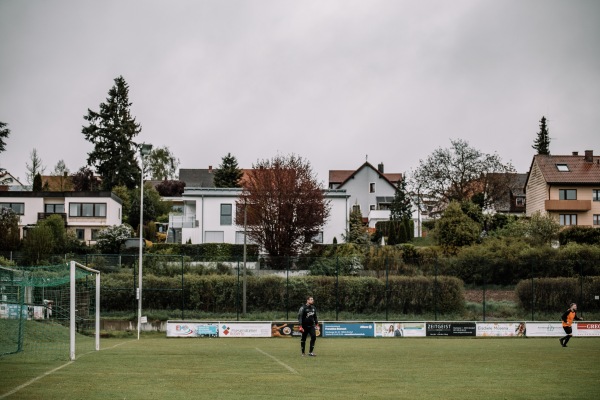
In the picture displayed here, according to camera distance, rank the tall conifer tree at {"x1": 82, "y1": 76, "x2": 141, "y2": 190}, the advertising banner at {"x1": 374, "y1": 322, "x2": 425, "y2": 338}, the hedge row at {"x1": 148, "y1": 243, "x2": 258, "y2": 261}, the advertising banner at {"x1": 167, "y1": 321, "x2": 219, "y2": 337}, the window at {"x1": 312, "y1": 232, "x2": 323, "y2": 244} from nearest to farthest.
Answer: the advertising banner at {"x1": 167, "y1": 321, "x2": 219, "y2": 337} → the advertising banner at {"x1": 374, "y1": 322, "x2": 425, "y2": 338} → the hedge row at {"x1": 148, "y1": 243, "x2": 258, "y2": 261} → the window at {"x1": 312, "y1": 232, "x2": 323, "y2": 244} → the tall conifer tree at {"x1": 82, "y1": 76, "x2": 141, "y2": 190}

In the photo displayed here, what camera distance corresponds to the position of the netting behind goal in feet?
81.9

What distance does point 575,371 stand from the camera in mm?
20688

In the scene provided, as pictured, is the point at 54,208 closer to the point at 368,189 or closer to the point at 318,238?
the point at 318,238

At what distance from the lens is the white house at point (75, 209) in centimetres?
7638

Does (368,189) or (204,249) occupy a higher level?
(368,189)

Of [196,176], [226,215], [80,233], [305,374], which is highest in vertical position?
[196,176]

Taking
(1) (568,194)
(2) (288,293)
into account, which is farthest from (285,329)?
(1) (568,194)

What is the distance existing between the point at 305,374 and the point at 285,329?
760 inches

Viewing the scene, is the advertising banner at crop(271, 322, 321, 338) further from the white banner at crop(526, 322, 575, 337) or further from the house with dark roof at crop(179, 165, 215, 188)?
the house with dark roof at crop(179, 165, 215, 188)

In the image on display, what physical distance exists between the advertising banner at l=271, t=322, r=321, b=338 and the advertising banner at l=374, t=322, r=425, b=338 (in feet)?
10.9

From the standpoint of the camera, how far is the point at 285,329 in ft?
127

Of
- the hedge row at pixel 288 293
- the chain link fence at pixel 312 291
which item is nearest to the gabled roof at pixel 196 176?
the chain link fence at pixel 312 291

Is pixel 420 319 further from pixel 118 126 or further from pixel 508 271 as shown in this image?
pixel 118 126

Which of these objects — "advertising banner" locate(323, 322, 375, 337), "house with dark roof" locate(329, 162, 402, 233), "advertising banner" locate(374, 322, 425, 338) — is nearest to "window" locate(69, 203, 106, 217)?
"house with dark roof" locate(329, 162, 402, 233)
